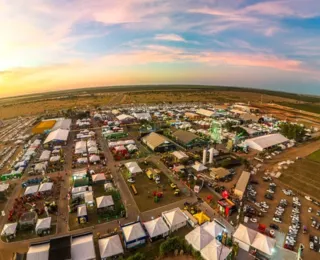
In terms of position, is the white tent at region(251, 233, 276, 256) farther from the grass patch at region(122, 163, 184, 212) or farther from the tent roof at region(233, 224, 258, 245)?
the grass patch at region(122, 163, 184, 212)

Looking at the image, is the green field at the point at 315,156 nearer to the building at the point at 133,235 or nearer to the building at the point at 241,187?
the building at the point at 241,187

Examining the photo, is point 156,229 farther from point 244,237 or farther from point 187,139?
point 187,139

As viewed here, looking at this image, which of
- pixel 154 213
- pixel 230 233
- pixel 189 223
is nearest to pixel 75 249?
pixel 154 213

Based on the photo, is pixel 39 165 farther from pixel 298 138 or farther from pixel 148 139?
pixel 298 138

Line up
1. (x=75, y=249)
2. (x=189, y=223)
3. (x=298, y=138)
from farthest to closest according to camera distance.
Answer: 1. (x=298, y=138)
2. (x=189, y=223)
3. (x=75, y=249)

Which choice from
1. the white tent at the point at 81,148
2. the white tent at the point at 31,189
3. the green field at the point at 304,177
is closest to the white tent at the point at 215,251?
the green field at the point at 304,177

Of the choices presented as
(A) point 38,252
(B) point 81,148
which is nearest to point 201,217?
(A) point 38,252
